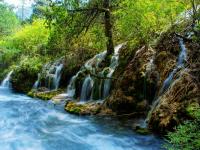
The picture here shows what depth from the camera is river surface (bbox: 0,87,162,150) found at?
8.05 m

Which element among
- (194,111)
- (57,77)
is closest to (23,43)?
(57,77)

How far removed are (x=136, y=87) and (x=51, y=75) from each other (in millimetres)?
8420

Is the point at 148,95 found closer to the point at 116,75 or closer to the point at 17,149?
the point at 116,75

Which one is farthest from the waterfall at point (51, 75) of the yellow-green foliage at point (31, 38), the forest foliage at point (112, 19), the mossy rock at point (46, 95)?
the yellow-green foliage at point (31, 38)

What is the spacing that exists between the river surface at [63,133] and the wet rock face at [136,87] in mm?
822

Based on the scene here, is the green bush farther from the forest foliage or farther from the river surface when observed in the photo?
the forest foliage

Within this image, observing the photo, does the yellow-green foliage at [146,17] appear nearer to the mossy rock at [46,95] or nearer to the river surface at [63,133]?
the river surface at [63,133]

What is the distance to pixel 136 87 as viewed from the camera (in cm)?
1093

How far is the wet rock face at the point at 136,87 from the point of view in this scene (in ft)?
34.8

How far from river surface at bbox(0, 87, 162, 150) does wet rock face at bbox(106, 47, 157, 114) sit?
0.82m

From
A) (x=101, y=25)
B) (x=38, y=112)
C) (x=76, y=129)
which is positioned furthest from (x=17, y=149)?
(x=101, y=25)

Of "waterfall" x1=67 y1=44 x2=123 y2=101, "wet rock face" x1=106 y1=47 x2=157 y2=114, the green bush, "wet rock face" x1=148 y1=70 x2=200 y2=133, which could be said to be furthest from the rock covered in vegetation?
the green bush

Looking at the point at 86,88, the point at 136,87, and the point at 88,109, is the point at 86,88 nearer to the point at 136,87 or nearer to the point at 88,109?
the point at 88,109

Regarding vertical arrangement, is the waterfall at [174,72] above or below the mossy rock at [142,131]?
above
